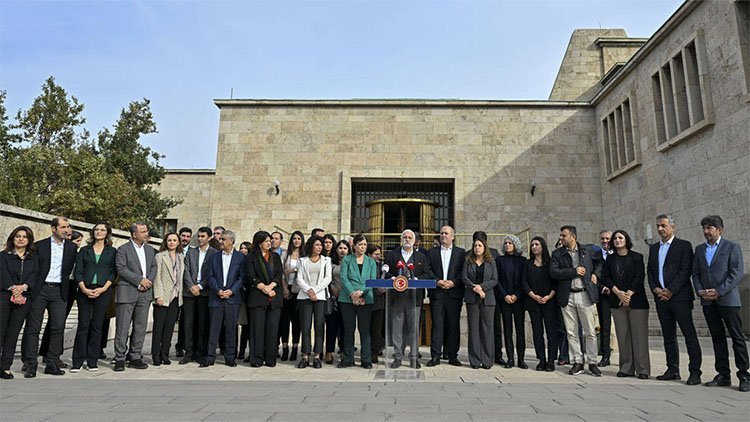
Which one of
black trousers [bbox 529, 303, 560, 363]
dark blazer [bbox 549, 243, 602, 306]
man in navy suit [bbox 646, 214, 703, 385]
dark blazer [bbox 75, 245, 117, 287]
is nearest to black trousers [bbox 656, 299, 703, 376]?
man in navy suit [bbox 646, 214, 703, 385]

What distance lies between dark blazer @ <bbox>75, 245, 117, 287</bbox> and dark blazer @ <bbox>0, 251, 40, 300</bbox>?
47 cm

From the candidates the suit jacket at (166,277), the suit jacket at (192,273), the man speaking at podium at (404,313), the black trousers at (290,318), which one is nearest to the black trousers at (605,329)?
the man speaking at podium at (404,313)

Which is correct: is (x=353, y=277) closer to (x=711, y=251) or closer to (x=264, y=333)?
(x=264, y=333)

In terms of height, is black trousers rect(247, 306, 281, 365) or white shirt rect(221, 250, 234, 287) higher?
white shirt rect(221, 250, 234, 287)

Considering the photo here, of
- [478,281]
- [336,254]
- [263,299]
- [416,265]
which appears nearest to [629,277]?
[478,281]

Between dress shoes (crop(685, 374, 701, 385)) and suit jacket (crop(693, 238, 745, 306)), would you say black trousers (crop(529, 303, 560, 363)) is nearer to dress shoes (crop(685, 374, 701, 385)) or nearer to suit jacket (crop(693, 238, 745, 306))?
dress shoes (crop(685, 374, 701, 385))

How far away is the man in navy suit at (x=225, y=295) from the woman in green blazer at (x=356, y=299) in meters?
1.41

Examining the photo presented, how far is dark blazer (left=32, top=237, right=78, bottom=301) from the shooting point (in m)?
5.57

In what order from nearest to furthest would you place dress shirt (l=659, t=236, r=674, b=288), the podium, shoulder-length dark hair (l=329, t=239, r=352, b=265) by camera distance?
the podium → dress shirt (l=659, t=236, r=674, b=288) → shoulder-length dark hair (l=329, t=239, r=352, b=265)

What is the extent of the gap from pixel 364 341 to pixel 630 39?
60.6 feet

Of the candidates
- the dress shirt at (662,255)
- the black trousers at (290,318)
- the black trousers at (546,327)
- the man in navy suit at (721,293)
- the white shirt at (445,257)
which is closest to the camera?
the man in navy suit at (721,293)

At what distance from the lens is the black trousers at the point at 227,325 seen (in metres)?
6.36

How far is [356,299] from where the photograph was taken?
6367 millimetres

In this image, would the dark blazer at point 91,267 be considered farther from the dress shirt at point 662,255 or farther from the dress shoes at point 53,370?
the dress shirt at point 662,255
